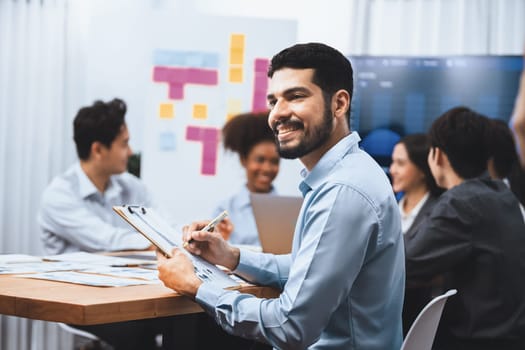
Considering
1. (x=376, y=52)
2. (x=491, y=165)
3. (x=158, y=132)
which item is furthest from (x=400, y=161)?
(x=158, y=132)

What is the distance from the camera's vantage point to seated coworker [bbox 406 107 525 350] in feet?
7.78

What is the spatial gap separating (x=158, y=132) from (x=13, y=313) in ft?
8.68

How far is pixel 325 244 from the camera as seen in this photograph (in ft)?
4.91

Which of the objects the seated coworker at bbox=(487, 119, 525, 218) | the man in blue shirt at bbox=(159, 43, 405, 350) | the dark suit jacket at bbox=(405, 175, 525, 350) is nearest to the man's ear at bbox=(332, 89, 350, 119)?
the man in blue shirt at bbox=(159, 43, 405, 350)

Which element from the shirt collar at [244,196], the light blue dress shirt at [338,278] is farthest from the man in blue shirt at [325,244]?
the shirt collar at [244,196]

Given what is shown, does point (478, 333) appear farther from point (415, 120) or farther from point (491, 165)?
point (415, 120)

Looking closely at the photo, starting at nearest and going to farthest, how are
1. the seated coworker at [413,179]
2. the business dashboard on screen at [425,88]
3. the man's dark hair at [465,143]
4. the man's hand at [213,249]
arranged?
the man's hand at [213,249] → the man's dark hair at [465,143] → the seated coworker at [413,179] → the business dashboard on screen at [425,88]

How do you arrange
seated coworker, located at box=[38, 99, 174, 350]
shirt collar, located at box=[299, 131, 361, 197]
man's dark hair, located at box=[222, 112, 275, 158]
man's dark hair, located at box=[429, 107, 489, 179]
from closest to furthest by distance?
shirt collar, located at box=[299, 131, 361, 197], man's dark hair, located at box=[429, 107, 489, 179], seated coworker, located at box=[38, 99, 174, 350], man's dark hair, located at box=[222, 112, 275, 158]

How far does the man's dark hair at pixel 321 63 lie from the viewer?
1718 millimetres

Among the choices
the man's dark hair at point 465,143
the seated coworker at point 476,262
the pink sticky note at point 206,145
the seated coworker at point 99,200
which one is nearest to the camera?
the seated coworker at point 476,262

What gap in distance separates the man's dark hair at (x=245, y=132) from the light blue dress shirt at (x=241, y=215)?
0.23m

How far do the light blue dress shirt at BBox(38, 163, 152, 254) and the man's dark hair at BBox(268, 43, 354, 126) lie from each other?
141 centimetres

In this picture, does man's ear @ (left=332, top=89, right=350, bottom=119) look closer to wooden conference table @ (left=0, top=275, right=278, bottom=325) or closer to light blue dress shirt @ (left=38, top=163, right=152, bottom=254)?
wooden conference table @ (left=0, top=275, right=278, bottom=325)

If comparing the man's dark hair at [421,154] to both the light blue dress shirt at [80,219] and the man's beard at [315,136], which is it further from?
the man's beard at [315,136]
